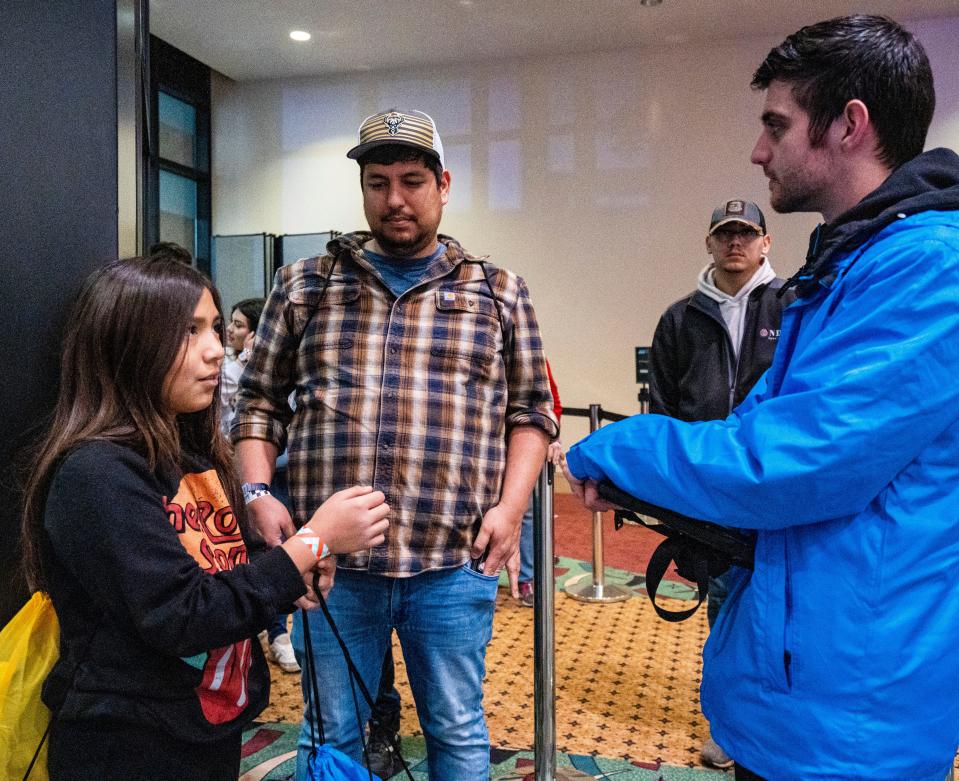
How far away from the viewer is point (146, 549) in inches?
43.1

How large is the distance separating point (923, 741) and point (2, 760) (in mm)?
1284

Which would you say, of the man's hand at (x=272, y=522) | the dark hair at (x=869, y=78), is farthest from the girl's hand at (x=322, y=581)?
the dark hair at (x=869, y=78)

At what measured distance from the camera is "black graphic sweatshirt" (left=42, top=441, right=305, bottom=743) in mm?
1090

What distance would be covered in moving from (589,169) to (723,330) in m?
5.00

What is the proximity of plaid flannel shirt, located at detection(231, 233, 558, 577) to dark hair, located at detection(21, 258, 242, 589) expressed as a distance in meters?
0.49

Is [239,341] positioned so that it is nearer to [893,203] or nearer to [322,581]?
[322,581]

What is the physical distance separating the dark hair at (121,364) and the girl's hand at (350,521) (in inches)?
9.6

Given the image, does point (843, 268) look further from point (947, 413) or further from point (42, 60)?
point (42, 60)

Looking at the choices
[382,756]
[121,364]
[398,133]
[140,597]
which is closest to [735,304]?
[398,133]

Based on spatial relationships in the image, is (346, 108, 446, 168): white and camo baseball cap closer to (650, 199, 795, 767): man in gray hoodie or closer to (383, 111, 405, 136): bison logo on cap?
(383, 111, 405, 136): bison logo on cap

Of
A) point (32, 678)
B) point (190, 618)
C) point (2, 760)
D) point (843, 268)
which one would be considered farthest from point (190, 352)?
point (843, 268)

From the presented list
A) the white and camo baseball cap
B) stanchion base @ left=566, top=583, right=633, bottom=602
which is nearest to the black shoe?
the white and camo baseball cap

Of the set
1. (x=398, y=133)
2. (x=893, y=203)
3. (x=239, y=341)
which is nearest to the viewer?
(x=893, y=203)

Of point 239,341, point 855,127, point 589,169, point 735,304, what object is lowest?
point 239,341
